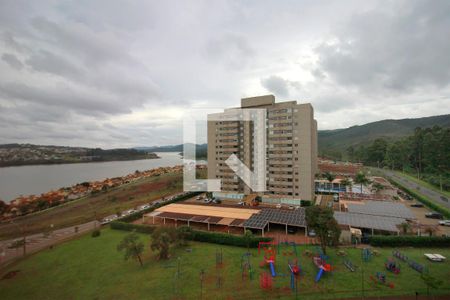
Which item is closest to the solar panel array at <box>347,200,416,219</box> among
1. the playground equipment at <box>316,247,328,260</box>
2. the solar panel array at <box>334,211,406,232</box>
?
the solar panel array at <box>334,211,406,232</box>

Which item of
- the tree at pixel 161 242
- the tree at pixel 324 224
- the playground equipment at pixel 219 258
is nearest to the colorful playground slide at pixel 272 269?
the playground equipment at pixel 219 258

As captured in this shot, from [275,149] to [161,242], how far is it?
21151 millimetres

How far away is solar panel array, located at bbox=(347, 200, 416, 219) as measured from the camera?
22039 mm

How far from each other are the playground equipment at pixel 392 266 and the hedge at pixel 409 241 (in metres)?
3.27

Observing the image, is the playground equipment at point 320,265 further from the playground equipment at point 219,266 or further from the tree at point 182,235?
the tree at point 182,235

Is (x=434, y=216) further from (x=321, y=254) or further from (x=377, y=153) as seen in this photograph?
(x=377, y=153)

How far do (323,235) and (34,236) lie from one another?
32.1 metres

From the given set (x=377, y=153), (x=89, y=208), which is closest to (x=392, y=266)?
(x=89, y=208)

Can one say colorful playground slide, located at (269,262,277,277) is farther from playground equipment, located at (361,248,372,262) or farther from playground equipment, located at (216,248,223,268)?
playground equipment, located at (361,248,372,262)

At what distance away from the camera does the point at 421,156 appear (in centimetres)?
5075

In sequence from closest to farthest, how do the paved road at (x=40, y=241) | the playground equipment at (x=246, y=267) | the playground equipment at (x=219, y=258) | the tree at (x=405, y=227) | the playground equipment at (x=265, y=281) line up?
the playground equipment at (x=265, y=281), the playground equipment at (x=246, y=267), the playground equipment at (x=219, y=258), the tree at (x=405, y=227), the paved road at (x=40, y=241)

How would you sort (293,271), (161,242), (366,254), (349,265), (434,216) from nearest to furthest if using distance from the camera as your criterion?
(293,271)
(349,265)
(366,254)
(161,242)
(434,216)

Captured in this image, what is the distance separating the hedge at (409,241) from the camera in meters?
16.5

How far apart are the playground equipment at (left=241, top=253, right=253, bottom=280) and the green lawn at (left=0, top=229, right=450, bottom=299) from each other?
0.33 m
